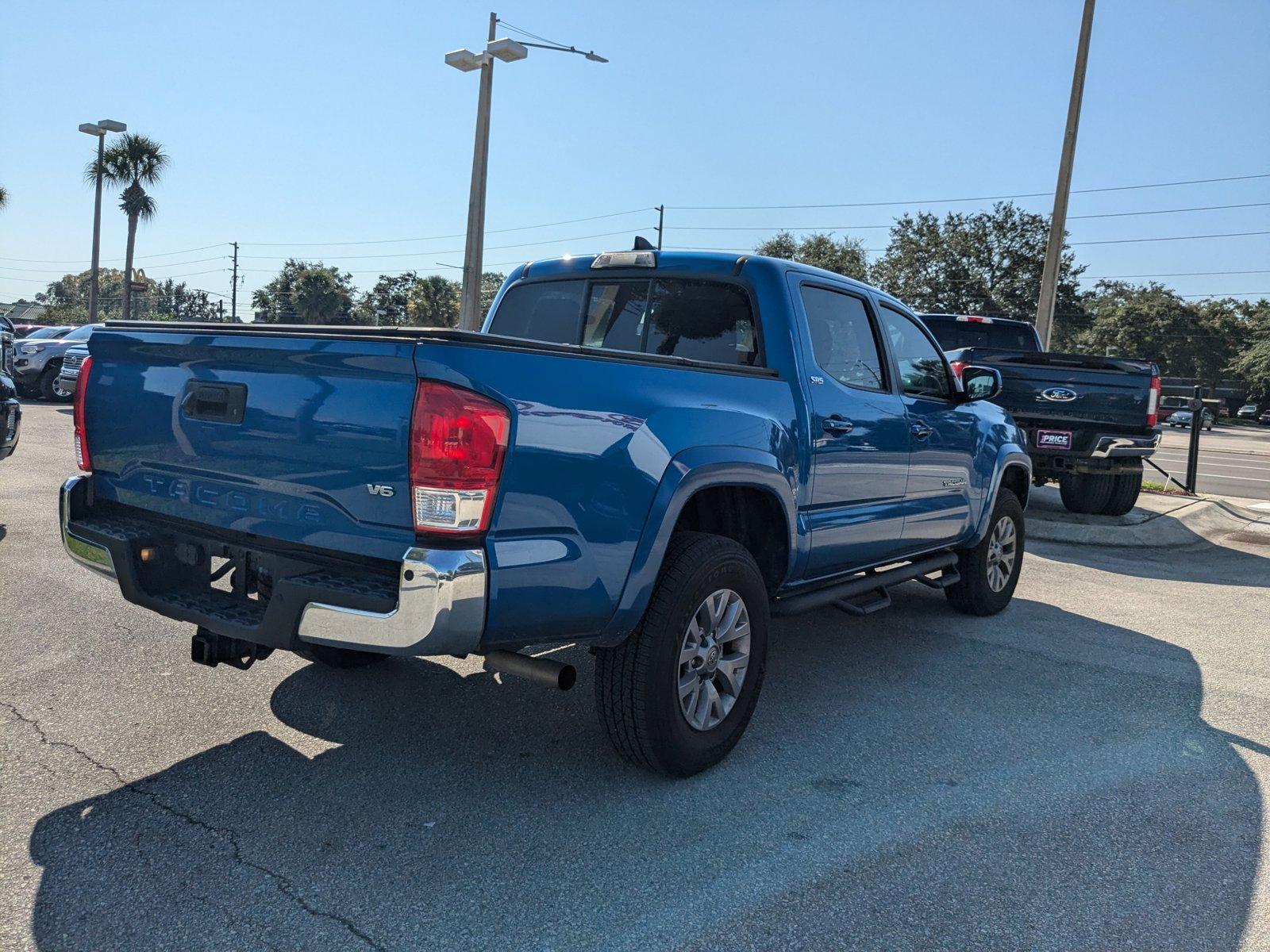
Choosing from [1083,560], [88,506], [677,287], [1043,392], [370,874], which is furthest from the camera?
[1043,392]

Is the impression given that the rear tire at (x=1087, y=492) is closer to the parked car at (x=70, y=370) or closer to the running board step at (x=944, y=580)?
the running board step at (x=944, y=580)

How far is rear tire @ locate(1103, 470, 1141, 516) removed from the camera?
33.9 ft

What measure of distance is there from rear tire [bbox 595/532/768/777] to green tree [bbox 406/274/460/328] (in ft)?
193

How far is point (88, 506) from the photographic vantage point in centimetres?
355

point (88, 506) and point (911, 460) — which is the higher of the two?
point (911, 460)

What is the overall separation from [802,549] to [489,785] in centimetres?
163

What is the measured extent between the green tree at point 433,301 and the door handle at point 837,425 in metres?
58.0

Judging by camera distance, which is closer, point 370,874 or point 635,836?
point 370,874

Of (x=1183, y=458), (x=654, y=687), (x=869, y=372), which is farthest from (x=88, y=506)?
(x=1183, y=458)

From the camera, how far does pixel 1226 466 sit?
22188 millimetres

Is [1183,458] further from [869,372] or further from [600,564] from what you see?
[600,564]

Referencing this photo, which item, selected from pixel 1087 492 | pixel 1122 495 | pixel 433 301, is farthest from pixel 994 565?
pixel 433 301

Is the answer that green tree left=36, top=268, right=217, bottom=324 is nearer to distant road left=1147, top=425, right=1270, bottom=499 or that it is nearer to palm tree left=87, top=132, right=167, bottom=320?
palm tree left=87, top=132, right=167, bottom=320

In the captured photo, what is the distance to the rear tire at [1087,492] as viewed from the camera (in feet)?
34.1
